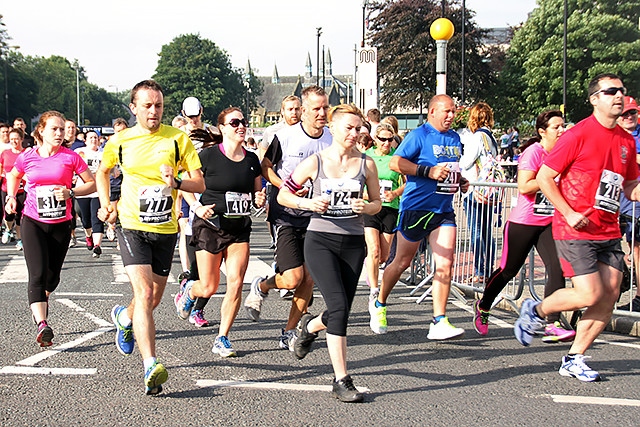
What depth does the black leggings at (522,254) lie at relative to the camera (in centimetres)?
739

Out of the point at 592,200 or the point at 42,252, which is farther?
the point at 42,252

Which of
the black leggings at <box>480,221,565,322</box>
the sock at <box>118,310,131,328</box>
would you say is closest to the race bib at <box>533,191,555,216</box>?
the black leggings at <box>480,221,565,322</box>

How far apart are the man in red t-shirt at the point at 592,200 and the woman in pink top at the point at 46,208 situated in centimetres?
373

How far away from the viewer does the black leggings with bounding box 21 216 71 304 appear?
276 inches

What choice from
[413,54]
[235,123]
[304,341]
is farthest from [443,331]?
[413,54]

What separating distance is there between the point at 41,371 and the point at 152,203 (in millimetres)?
1446

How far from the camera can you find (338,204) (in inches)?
224

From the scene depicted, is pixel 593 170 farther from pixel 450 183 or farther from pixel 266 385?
pixel 266 385

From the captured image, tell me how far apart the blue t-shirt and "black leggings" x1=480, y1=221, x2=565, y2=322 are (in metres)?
0.62

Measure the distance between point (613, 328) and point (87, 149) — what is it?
9.96 metres

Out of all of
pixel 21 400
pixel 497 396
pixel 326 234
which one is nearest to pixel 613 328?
pixel 497 396

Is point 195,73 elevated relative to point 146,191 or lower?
elevated

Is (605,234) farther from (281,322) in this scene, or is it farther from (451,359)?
(281,322)

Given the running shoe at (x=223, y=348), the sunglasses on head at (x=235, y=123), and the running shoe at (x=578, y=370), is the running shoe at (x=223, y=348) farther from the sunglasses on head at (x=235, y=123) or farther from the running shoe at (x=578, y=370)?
the running shoe at (x=578, y=370)
